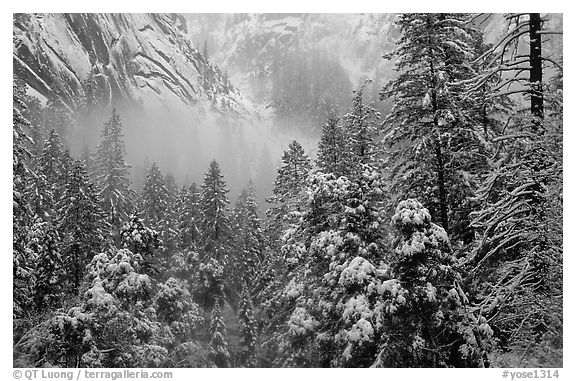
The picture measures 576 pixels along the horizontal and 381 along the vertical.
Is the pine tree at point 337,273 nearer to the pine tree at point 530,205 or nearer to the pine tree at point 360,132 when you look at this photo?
the pine tree at point 530,205

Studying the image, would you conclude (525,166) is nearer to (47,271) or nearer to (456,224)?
(456,224)

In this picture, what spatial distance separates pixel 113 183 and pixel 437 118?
26.7 metres

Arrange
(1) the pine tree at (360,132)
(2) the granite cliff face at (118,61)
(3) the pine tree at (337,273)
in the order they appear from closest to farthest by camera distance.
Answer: (3) the pine tree at (337,273)
(1) the pine tree at (360,132)
(2) the granite cliff face at (118,61)

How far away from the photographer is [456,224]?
14.4 metres

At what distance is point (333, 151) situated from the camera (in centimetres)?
2311

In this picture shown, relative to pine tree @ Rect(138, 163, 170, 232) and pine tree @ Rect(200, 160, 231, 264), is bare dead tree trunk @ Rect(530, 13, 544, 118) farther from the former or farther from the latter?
pine tree @ Rect(138, 163, 170, 232)

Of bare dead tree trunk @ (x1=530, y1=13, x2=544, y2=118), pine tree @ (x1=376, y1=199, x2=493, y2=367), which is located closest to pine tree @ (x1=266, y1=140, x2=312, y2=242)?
pine tree @ (x1=376, y1=199, x2=493, y2=367)

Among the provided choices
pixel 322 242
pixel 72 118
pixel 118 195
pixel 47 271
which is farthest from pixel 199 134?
pixel 322 242

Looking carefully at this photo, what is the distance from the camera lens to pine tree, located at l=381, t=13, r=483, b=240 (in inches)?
564

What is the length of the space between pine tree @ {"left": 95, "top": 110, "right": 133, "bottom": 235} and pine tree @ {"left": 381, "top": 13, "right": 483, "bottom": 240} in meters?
21.0

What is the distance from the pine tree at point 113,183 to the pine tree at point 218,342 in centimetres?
873

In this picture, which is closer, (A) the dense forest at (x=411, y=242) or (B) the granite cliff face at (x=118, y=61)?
(A) the dense forest at (x=411, y=242)

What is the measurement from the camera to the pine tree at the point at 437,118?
14.3 metres

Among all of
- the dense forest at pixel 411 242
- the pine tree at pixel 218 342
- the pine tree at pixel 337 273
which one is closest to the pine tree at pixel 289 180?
the dense forest at pixel 411 242
